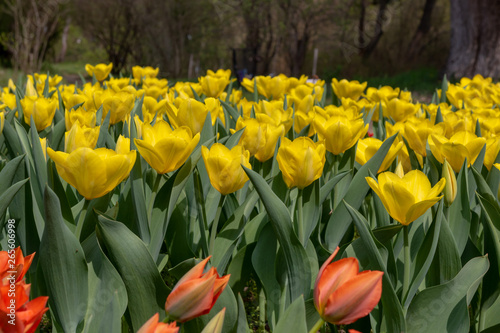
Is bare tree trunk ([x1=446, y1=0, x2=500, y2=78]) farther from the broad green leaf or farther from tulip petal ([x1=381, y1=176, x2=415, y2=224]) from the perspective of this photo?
tulip petal ([x1=381, y1=176, x2=415, y2=224])

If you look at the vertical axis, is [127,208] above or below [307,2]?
below

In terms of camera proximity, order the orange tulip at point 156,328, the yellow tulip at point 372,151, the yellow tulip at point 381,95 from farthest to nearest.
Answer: the yellow tulip at point 381,95, the yellow tulip at point 372,151, the orange tulip at point 156,328

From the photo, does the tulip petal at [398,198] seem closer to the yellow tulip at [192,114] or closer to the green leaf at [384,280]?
the green leaf at [384,280]

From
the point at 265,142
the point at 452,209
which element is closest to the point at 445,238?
the point at 452,209

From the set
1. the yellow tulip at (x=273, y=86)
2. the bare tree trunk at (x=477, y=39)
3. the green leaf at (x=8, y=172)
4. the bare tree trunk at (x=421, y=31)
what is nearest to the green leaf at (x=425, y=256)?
the green leaf at (x=8, y=172)

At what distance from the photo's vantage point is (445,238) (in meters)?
1.02

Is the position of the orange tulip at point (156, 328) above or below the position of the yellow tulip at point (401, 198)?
below

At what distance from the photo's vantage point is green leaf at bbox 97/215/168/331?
2.84 ft

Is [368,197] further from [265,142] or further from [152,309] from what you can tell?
[152,309]

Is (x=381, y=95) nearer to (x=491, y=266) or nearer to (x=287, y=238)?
(x=491, y=266)

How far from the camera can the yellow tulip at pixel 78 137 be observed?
1.13m

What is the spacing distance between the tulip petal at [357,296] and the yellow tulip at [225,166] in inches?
15.9

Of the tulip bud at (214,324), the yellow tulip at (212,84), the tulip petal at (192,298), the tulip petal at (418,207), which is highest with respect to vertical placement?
the yellow tulip at (212,84)

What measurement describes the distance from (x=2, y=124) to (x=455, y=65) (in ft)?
26.0
